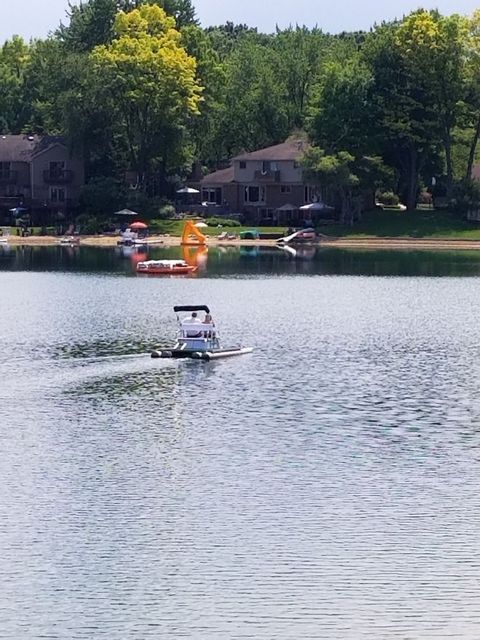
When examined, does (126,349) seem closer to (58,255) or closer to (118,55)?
(58,255)

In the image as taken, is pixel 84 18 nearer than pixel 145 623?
No

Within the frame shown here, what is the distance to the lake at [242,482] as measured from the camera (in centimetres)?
2956

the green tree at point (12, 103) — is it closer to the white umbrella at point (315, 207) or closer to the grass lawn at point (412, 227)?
the white umbrella at point (315, 207)

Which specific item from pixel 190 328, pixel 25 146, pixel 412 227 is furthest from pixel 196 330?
pixel 25 146

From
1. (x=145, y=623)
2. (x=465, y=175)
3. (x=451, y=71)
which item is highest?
(x=451, y=71)

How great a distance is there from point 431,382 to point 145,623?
30198 mm

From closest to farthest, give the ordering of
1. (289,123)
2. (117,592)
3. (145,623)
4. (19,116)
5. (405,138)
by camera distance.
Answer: (145,623) < (117,592) < (405,138) < (289,123) < (19,116)

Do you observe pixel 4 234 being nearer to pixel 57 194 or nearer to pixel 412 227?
pixel 57 194

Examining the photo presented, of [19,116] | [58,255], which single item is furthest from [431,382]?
[19,116]

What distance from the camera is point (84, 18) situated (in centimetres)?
16450

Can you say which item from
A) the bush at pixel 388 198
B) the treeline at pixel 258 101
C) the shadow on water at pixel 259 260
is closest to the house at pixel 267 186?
the treeline at pixel 258 101

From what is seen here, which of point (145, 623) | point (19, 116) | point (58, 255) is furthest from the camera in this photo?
point (19, 116)

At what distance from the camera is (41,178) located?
6280 inches

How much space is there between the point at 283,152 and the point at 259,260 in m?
29.7
